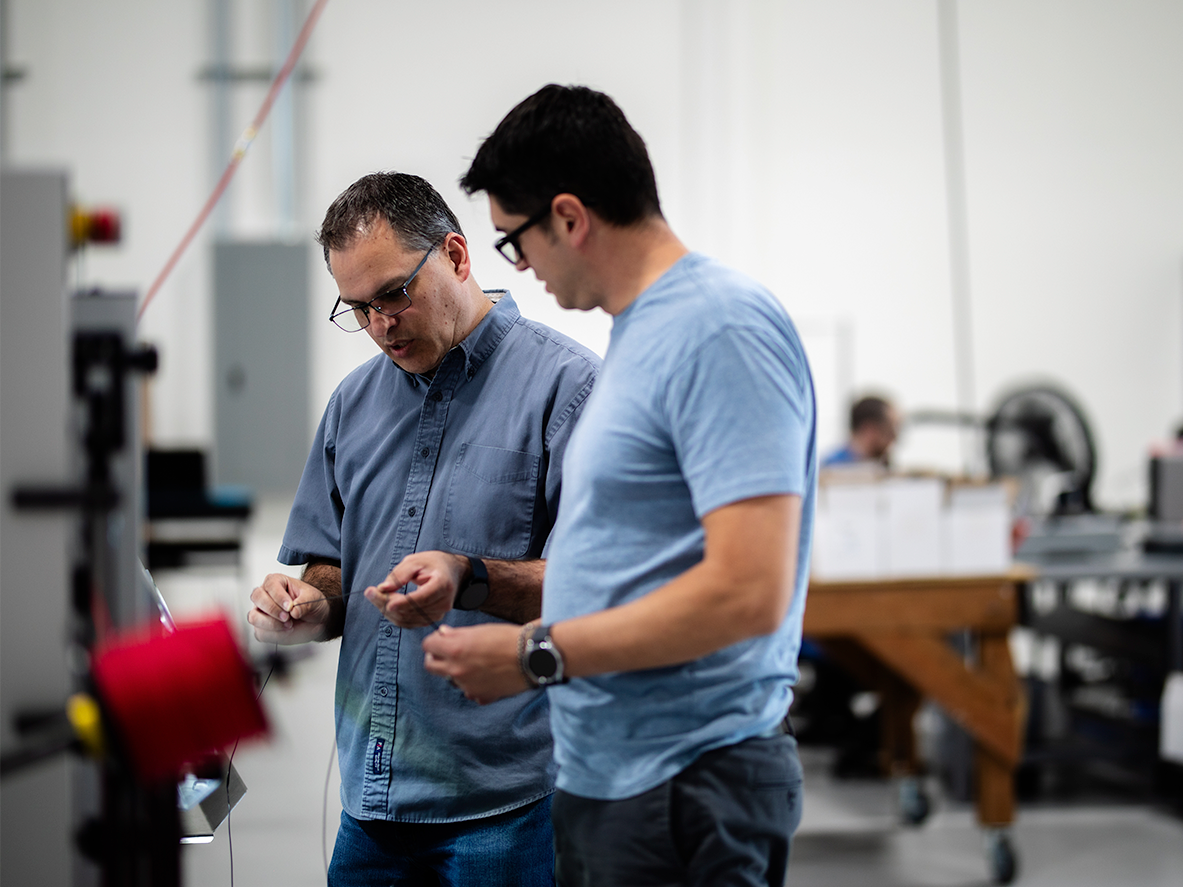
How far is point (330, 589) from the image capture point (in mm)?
1198

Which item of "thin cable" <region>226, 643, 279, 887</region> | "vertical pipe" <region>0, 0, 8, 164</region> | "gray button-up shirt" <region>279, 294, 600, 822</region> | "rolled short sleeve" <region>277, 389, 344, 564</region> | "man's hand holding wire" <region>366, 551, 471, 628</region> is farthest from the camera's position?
"vertical pipe" <region>0, 0, 8, 164</region>

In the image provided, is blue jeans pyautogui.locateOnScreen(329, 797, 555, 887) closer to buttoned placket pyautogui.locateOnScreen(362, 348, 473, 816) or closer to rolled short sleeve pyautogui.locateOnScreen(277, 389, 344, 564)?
buttoned placket pyautogui.locateOnScreen(362, 348, 473, 816)

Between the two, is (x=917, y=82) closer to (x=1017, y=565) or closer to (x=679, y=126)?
(x=679, y=126)

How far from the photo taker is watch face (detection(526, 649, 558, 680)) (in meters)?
0.81

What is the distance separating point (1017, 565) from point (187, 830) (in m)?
2.71

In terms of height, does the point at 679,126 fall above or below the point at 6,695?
Result: above

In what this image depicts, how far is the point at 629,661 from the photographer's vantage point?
2.59 feet

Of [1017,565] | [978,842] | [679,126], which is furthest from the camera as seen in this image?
[679,126]

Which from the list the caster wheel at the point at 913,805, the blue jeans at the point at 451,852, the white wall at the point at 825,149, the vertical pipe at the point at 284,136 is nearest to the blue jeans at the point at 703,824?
the blue jeans at the point at 451,852

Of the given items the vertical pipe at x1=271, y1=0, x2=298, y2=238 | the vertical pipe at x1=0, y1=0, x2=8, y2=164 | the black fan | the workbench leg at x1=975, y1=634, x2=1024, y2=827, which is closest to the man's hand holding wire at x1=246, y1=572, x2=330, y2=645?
the workbench leg at x1=975, y1=634, x2=1024, y2=827

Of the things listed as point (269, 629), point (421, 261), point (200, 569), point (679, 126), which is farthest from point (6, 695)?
point (679, 126)

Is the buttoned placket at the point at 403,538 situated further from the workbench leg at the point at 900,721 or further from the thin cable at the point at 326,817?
the workbench leg at the point at 900,721

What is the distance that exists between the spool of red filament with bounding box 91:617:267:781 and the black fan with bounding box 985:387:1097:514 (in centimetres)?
365

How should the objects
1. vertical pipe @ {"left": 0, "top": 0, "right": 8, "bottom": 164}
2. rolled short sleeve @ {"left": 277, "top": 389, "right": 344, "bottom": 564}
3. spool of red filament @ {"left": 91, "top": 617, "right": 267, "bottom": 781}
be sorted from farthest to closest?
vertical pipe @ {"left": 0, "top": 0, "right": 8, "bottom": 164} < rolled short sleeve @ {"left": 277, "top": 389, "right": 344, "bottom": 564} < spool of red filament @ {"left": 91, "top": 617, "right": 267, "bottom": 781}
